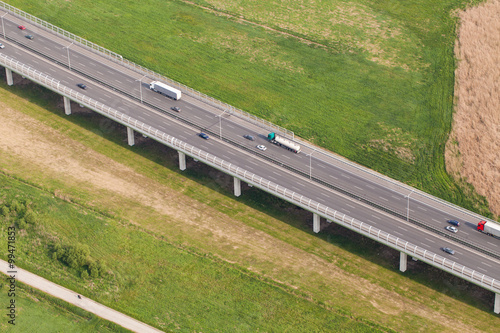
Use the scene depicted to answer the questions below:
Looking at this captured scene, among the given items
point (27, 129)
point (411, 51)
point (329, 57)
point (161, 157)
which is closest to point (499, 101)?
point (411, 51)

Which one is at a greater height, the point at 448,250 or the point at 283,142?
the point at 283,142

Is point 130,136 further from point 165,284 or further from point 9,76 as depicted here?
point 165,284

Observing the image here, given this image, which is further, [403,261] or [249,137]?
[249,137]

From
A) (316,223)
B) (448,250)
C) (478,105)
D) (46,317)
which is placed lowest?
(46,317)

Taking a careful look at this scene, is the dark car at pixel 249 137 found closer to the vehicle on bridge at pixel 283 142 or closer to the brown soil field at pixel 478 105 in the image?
the vehicle on bridge at pixel 283 142

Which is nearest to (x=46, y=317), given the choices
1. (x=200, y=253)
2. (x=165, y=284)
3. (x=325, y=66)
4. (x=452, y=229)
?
A: (x=165, y=284)

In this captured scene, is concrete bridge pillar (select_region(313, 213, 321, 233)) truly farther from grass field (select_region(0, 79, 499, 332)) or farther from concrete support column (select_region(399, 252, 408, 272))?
concrete support column (select_region(399, 252, 408, 272))
